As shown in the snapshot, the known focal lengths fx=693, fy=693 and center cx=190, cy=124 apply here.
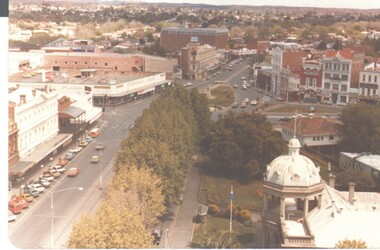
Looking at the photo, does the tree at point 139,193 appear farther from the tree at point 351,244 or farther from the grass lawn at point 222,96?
the grass lawn at point 222,96

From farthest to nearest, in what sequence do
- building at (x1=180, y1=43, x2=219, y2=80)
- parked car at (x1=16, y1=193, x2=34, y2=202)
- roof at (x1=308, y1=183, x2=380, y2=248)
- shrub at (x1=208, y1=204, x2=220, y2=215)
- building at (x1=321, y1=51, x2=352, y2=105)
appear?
1. building at (x1=180, y1=43, x2=219, y2=80)
2. building at (x1=321, y1=51, x2=352, y2=105)
3. shrub at (x1=208, y1=204, x2=220, y2=215)
4. parked car at (x1=16, y1=193, x2=34, y2=202)
5. roof at (x1=308, y1=183, x2=380, y2=248)

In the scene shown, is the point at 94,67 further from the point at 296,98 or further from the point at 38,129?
the point at 296,98

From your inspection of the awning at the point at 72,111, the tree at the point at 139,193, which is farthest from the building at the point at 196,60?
the tree at the point at 139,193

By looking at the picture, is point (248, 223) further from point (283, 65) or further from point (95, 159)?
point (283, 65)

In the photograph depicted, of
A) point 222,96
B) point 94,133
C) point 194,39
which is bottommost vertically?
point 94,133

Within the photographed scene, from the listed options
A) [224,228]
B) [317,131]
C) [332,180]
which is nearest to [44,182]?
[224,228]

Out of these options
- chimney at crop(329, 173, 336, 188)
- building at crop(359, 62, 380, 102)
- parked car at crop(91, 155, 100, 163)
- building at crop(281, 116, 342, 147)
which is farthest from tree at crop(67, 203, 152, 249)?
building at crop(359, 62, 380, 102)

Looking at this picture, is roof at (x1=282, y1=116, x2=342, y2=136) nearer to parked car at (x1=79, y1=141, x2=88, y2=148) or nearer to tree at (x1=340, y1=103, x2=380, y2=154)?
tree at (x1=340, y1=103, x2=380, y2=154)
